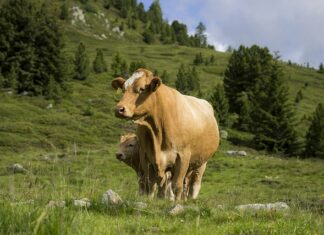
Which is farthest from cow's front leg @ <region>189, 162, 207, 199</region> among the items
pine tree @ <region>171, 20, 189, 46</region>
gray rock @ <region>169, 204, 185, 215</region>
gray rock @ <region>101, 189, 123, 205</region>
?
pine tree @ <region>171, 20, 189, 46</region>

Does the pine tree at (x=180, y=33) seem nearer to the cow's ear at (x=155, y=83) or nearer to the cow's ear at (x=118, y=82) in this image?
the cow's ear at (x=118, y=82)

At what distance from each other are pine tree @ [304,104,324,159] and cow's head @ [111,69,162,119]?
45.4m

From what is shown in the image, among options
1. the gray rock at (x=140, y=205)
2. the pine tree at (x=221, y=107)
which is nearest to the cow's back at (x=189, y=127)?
the gray rock at (x=140, y=205)

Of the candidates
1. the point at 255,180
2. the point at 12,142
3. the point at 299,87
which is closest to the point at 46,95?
the point at 12,142

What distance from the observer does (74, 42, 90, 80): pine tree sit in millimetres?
75875

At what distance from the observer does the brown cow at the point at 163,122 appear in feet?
33.0

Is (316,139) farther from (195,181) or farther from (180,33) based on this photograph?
(180,33)

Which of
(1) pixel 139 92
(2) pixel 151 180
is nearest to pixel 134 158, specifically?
(2) pixel 151 180

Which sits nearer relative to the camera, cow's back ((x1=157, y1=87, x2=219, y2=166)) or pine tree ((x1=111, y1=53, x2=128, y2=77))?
cow's back ((x1=157, y1=87, x2=219, y2=166))

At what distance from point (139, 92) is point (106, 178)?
52.2 feet

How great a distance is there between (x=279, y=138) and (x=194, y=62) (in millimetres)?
66195

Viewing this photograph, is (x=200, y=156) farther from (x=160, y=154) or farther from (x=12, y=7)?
(x=12, y=7)

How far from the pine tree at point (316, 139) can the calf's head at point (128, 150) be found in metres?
41.9

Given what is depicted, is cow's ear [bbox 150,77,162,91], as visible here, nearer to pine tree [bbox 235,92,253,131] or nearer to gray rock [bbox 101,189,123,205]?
gray rock [bbox 101,189,123,205]
